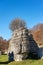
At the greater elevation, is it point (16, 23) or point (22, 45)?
point (16, 23)

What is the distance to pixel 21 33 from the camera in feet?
90.2

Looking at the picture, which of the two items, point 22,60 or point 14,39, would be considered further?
point 14,39

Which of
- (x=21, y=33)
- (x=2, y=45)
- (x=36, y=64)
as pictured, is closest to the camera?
(x=36, y=64)

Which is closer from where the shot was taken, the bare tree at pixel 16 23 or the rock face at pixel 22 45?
the rock face at pixel 22 45

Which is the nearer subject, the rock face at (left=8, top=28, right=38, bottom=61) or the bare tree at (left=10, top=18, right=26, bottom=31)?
the rock face at (left=8, top=28, right=38, bottom=61)

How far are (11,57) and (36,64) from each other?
736 centimetres

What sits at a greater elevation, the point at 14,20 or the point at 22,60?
the point at 14,20

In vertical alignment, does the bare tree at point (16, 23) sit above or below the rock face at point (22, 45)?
above

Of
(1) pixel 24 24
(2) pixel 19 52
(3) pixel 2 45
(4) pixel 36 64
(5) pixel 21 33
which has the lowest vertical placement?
(4) pixel 36 64

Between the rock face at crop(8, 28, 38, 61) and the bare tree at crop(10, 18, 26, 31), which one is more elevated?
the bare tree at crop(10, 18, 26, 31)

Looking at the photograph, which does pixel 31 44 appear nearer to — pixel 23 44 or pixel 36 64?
pixel 23 44

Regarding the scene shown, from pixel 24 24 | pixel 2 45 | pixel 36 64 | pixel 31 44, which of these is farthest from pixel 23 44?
pixel 2 45

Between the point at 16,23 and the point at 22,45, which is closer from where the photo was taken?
the point at 22,45

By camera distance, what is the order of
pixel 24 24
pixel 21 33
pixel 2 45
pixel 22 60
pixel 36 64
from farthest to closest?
pixel 2 45 < pixel 24 24 < pixel 21 33 < pixel 22 60 < pixel 36 64
